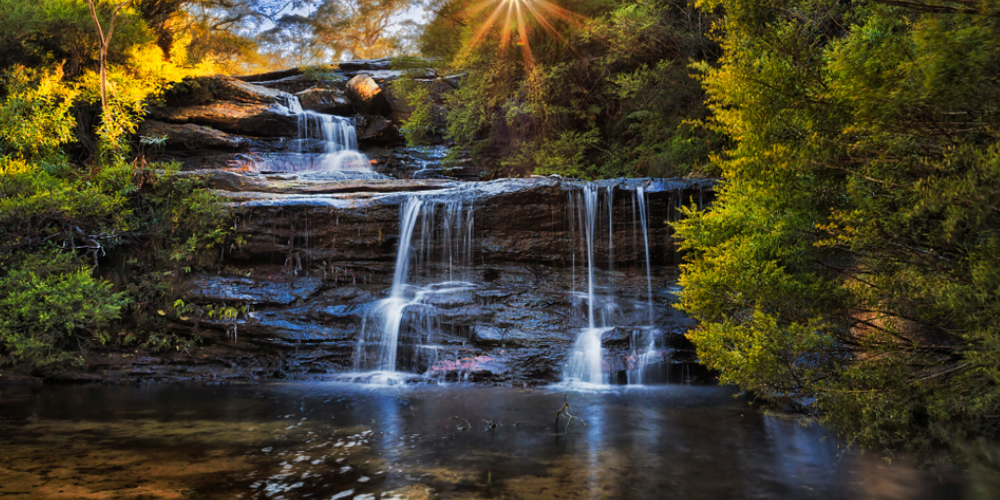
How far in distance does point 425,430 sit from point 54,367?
839 cm

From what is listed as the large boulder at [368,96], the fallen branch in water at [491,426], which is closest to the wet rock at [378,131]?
the large boulder at [368,96]

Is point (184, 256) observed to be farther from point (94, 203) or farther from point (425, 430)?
point (425, 430)

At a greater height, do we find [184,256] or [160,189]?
[160,189]

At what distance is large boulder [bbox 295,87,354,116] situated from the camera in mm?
20906

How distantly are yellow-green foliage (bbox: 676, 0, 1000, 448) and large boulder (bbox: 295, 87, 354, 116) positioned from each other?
56.9ft

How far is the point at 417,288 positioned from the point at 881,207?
30.8 feet

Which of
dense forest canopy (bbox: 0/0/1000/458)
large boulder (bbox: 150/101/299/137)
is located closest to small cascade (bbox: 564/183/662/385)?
dense forest canopy (bbox: 0/0/1000/458)

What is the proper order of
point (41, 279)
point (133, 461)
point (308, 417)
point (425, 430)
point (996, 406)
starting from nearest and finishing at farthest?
point (996, 406)
point (133, 461)
point (425, 430)
point (308, 417)
point (41, 279)

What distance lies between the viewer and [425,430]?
7.05 m

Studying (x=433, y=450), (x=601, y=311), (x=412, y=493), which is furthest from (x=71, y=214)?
(x=601, y=311)

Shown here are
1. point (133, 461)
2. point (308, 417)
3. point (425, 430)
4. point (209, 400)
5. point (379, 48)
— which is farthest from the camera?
point (379, 48)

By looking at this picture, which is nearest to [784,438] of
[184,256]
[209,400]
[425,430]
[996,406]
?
[996,406]

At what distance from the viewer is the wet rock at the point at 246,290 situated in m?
11.5

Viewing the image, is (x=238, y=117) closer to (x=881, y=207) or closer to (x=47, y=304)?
(x=47, y=304)
